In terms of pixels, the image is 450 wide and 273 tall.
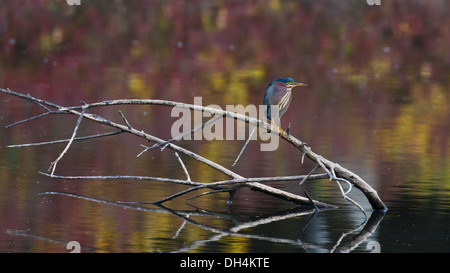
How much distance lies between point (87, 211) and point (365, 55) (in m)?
14.1

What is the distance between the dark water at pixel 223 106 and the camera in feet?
26.3

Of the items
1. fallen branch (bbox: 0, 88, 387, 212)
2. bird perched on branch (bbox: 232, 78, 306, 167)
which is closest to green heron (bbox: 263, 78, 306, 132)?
bird perched on branch (bbox: 232, 78, 306, 167)

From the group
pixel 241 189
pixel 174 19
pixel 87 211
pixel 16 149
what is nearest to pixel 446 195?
pixel 241 189

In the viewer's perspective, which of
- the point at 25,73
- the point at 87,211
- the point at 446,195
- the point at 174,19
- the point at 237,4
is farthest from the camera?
the point at 237,4

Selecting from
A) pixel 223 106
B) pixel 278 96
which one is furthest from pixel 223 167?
pixel 223 106

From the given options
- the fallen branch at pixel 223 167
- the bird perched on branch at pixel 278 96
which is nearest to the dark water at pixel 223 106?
the fallen branch at pixel 223 167

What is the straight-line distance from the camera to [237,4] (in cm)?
2636

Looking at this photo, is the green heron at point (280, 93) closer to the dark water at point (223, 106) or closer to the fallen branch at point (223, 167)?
the fallen branch at point (223, 167)

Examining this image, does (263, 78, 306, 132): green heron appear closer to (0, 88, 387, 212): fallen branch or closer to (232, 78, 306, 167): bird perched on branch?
(232, 78, 306, 167): bird perched on branch

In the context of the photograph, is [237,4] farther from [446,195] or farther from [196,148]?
[446,195]

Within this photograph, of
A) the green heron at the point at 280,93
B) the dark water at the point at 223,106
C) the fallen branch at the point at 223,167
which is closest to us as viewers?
the dark water at the point at 223,106

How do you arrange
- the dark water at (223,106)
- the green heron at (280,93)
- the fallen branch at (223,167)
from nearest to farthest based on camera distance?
the dark water at (223,106) → the fallen branch at (223,167) → the green heron at (280,93)
